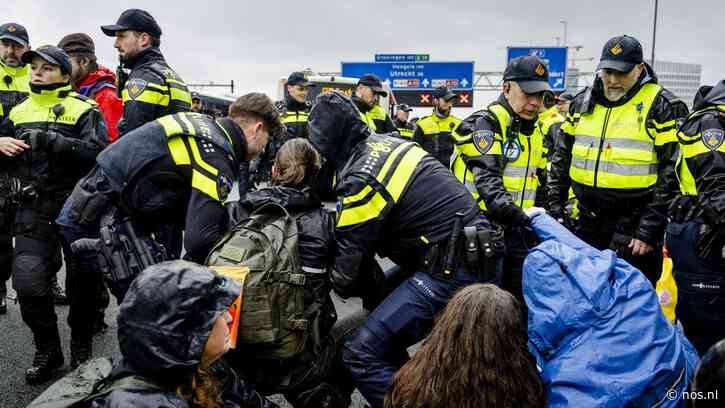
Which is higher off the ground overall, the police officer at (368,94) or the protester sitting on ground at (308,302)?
the police officer at (368,94)

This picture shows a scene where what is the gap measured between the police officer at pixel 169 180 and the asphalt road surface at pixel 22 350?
1185 millimetres

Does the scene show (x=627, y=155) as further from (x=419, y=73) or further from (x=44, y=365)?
(x=419, y=73)

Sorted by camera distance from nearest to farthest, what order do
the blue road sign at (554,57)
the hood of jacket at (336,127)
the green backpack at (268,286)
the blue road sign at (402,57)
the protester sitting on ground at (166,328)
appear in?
the protester sitting on ground at (166,328)
the green backpack at (268,286)
the hood of jacket at (336,127)
the blue road sign at (554,57)
the blue road sign at (402,57)

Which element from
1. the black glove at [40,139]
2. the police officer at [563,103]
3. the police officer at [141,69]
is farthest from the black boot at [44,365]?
the police officer at [563,103]

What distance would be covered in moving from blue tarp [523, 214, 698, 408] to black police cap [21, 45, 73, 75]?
330cm

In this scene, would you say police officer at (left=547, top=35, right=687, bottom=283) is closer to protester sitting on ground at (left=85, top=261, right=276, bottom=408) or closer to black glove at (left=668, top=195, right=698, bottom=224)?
black glove at (left=668, top=195, right=698, bottom=224)

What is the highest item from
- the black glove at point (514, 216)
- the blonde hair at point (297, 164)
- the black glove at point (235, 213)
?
the blonde hair at point (297, 164)

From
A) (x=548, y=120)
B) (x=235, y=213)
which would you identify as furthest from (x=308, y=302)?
(x=548, y=120)

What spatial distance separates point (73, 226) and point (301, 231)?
1.28m

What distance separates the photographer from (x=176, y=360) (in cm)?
174

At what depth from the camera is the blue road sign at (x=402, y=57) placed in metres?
30.1

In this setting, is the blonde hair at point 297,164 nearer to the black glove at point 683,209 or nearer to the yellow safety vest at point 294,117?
the black glove at point 683,209

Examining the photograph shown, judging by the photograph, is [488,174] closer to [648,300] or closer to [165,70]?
[648,300]

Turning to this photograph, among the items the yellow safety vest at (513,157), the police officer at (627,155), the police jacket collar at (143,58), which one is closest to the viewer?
the police officer at (627,155)
